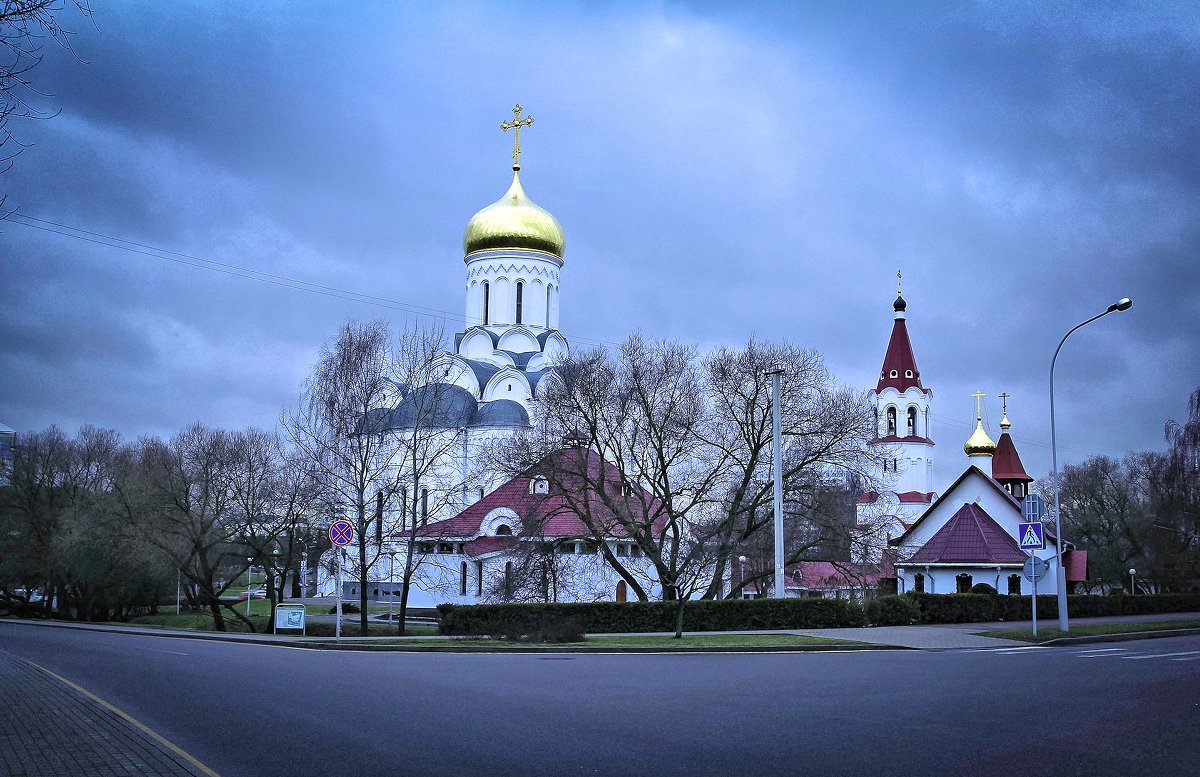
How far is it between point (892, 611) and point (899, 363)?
53.6m

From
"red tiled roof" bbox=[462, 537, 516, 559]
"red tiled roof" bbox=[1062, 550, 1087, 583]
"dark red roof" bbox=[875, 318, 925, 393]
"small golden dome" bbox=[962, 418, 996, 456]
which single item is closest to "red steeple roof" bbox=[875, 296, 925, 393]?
"dark red roof" bbox=[875, 318, 925, 393]

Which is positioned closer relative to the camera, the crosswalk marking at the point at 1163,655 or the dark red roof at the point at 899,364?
the crosswalk marking at the point at 1163,655

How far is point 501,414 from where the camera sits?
56188 mm

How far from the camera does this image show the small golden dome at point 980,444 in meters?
68.5

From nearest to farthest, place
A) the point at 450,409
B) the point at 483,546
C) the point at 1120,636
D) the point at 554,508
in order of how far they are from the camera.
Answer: the point at 1120,636 → the point at 554,508 → the point at 483,546 → the point at 450,409

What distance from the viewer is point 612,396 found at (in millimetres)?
35719

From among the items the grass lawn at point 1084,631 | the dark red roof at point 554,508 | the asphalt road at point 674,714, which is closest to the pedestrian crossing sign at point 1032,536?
the grass lawn at point 1084,631

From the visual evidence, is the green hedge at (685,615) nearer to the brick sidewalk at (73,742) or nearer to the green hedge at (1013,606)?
the green hedge at (1013,606)

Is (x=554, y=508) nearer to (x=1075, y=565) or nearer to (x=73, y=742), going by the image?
(x=1075, y=565)

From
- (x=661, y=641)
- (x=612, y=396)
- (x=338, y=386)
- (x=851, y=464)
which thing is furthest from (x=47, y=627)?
(x=851, y=464)

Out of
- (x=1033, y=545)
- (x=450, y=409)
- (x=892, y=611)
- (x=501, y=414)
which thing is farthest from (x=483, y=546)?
(x=1033, y=545)

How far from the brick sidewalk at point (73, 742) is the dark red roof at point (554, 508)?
22049 mm

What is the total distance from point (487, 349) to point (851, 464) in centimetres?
2984

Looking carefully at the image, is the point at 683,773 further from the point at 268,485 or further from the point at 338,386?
the point at 268,485
